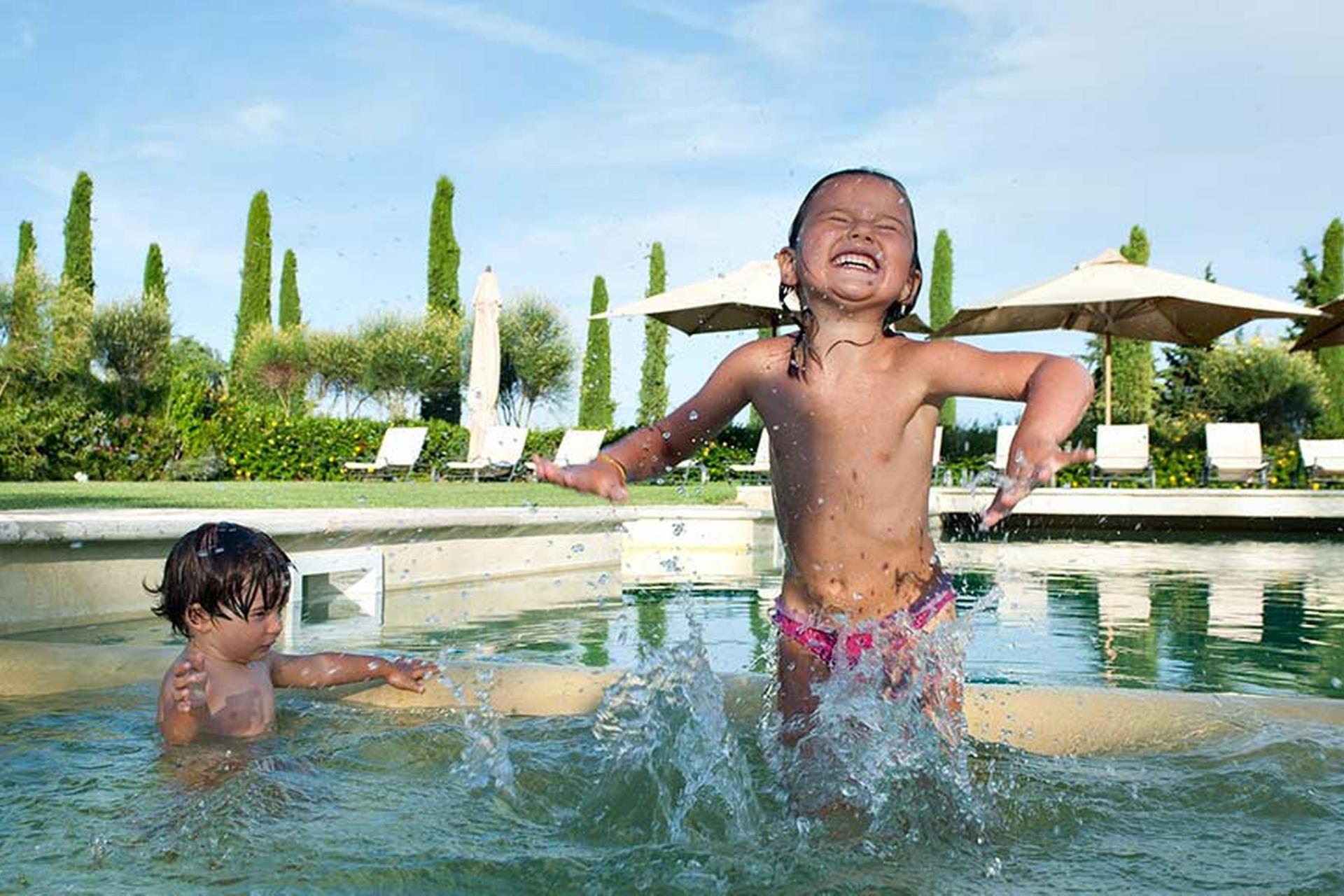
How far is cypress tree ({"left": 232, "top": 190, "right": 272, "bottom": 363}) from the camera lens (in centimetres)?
3925

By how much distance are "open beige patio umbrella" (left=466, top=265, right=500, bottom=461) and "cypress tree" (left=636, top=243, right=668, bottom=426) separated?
40.1 feet

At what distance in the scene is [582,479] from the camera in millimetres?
2527

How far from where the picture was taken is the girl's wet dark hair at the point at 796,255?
2.47 metres

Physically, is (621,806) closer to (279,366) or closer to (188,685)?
(188,685)

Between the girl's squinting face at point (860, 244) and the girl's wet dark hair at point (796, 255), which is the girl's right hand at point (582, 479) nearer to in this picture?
the girl's wet dark hair at point (796, 255)

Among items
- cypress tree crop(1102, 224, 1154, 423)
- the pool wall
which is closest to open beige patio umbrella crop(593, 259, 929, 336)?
the pool wall

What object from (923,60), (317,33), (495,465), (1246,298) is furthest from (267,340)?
(923,60)

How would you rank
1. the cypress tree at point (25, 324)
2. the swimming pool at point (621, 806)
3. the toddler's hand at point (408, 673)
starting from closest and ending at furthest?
the swimming pool at point (621, 806), the toddler's hand at point (408, 673), the cypress tree at point (25, 324)

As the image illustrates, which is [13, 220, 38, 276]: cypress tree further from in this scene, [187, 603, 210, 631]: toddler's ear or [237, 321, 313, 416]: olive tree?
[187, 603, 210, 631]: toddler's ear

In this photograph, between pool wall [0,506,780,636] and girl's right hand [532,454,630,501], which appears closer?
girl's right hand [532,454,630,501]

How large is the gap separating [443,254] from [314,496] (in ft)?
83.4

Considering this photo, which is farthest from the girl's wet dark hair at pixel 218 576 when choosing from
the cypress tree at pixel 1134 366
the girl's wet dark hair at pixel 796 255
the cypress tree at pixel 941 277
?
the cypress tree at pixel 941 277

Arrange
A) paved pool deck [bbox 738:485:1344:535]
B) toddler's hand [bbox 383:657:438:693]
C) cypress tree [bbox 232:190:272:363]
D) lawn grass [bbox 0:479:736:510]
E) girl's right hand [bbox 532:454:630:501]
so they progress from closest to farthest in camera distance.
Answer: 1. girl's right hand [bbox 532:454:630:501]
2. toddler's hand [bbox 383:657:438:693]
3. lawn grass [bbox 0:479:736:510]
4. paved pool deck [bbox 738:485:1344:535]
5. cypress tree [bbox 232:190:272:363]

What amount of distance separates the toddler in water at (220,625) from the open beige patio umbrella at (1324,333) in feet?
47.6
